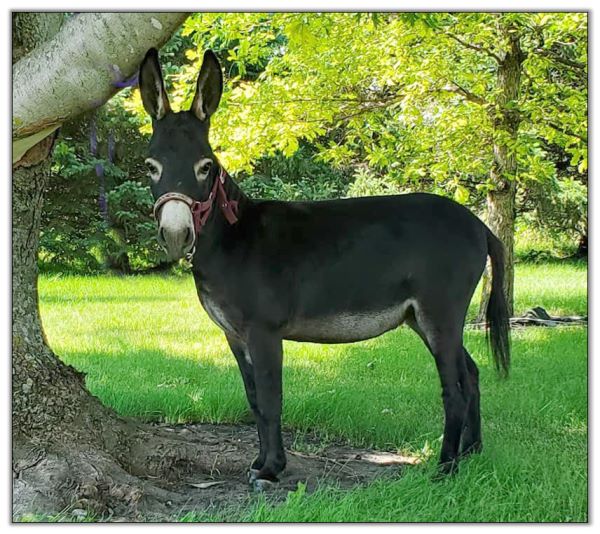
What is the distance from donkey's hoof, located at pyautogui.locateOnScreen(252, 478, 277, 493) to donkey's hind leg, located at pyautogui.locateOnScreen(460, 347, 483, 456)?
0.85 metres

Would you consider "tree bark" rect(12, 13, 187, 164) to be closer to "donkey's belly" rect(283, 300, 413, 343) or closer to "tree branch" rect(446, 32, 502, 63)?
"donkey's belly" rect(283, 300, 413, 343)

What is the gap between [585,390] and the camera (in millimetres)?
4414

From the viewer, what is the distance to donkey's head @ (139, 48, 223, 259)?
2.58 metres

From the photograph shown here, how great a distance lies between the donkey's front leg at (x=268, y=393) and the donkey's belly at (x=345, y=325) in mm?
123

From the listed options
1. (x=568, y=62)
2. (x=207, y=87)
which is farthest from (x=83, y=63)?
(x=568, y=62)

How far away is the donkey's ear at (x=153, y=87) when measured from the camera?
108 inches

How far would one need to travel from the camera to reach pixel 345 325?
3121mm

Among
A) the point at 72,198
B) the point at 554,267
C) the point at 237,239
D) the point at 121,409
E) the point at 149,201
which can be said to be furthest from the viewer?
the point at 149,201

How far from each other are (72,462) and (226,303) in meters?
0.87

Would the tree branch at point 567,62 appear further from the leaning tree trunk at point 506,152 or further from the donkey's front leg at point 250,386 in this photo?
the donkey's front leg at point 250,386

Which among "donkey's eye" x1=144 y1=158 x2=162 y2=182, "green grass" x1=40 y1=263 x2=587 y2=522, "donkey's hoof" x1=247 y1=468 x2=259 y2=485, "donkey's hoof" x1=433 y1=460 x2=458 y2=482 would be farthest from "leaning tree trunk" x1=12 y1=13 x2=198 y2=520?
"donkey's hoof" x1=433 y1=460 x2=458 y2=482

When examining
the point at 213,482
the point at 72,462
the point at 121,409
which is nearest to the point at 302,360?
the point at 121,409

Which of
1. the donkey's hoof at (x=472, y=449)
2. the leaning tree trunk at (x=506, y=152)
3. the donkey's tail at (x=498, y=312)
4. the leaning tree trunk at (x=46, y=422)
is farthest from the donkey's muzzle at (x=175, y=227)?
the leaning tree trunk at (x=506, y=152)

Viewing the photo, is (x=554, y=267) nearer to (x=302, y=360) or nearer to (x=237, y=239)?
(x=302, y=360)
